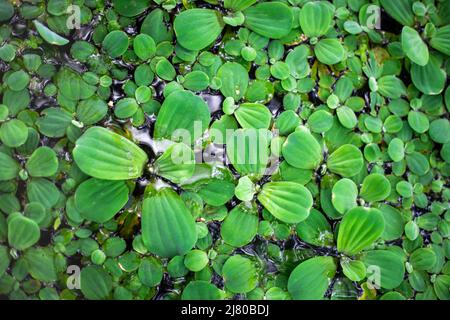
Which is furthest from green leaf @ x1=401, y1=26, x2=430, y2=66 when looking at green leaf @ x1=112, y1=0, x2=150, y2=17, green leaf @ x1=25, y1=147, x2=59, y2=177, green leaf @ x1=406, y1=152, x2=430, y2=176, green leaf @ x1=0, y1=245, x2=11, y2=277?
green leaf @ x1=0, y1=245, x2=11, y2=277

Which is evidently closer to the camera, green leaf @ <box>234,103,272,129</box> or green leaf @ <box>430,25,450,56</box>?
green leaf @ <box>234,103,272,129</box>

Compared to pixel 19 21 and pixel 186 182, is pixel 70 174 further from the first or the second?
pixel 19 21

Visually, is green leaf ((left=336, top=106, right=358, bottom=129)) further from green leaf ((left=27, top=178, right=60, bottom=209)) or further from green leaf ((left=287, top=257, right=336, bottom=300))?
green leaf ((left=27, top=178, right=60, bottom=209))

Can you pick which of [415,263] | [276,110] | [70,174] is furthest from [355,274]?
[70,174]

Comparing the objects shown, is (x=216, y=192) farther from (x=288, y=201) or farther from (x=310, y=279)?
(x=310, y=279)

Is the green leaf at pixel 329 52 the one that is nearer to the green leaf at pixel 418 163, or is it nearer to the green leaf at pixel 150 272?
the green leaf at pixel 418 163

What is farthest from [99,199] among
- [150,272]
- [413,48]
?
[413,48]
